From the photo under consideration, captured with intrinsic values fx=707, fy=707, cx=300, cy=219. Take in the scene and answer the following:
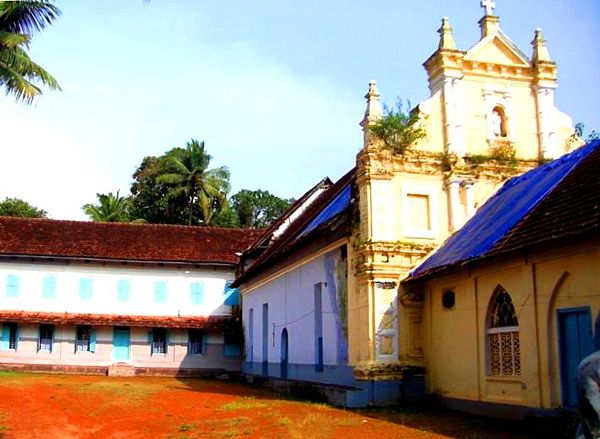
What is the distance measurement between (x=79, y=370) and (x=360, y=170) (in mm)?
21218

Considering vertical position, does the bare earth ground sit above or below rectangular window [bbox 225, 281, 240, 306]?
below

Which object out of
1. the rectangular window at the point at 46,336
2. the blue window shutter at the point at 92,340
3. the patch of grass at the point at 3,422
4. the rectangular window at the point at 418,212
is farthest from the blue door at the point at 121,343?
the rectangular window at the point at 418,212

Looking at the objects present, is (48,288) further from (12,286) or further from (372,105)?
(372,105)

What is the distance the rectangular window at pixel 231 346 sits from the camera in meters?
34.4

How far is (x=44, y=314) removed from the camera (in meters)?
32.7

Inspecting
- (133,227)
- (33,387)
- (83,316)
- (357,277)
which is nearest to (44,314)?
(83,316)

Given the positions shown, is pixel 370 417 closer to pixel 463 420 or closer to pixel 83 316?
pixel 463 420

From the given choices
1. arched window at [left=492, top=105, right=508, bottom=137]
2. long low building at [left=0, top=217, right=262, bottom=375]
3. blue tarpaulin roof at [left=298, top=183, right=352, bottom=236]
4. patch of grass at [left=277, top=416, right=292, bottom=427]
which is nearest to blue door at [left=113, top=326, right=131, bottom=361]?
long low building at [left=0, top=217, right=262, bottom=375]

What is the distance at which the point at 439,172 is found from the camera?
1775 cm

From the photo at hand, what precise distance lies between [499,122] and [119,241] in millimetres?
21896

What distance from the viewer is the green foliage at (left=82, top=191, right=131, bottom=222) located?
46.9 meters

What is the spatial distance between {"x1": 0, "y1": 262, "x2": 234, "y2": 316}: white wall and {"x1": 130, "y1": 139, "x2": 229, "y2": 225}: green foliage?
1315 cm

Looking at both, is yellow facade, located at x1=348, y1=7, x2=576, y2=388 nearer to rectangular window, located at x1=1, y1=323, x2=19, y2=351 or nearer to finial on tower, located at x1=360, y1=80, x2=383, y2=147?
finial on tower, located at x1=360, y1=80, x2=383, y2=147

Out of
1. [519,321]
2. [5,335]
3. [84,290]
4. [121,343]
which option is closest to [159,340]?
[121,343]
